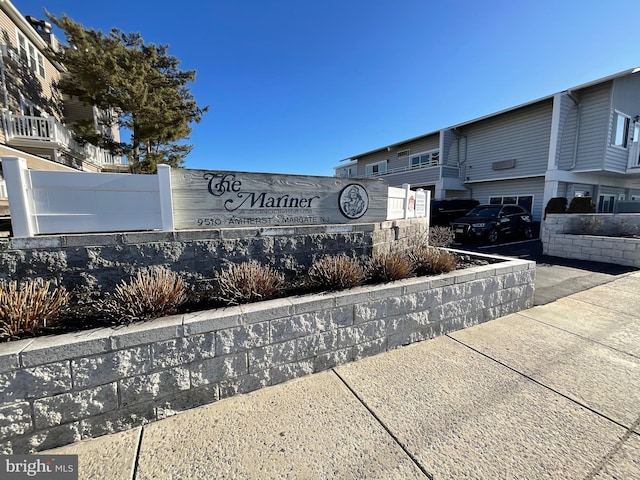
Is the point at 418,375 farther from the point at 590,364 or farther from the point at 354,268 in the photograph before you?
the point at 590,364

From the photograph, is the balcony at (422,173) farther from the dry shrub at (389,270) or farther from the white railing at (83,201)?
the white railing at (83,201)

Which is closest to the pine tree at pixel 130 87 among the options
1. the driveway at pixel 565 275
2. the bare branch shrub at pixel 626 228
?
the driveway at pixel 565 275

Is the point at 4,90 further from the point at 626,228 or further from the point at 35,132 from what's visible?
the point at 626,228

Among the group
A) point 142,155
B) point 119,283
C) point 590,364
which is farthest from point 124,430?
point 142,155

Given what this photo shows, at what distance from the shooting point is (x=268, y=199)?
12.3ft

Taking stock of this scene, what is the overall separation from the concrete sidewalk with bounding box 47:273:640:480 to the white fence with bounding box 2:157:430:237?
195cm

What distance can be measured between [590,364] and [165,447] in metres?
4.03

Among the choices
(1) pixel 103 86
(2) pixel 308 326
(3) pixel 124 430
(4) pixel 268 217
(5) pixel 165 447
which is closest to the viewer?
(5) pixel 165 447

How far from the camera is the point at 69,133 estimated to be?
13.5m

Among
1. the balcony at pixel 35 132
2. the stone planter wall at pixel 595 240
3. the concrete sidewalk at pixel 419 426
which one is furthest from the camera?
the balcony at pixel 35 132

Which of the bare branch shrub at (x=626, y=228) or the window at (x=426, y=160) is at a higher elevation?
the window at (x=426, y=160)

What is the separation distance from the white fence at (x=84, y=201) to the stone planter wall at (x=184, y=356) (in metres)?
1.29

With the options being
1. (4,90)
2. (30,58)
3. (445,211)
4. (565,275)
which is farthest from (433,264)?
(30,58)

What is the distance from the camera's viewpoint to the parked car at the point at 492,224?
10852 mm
